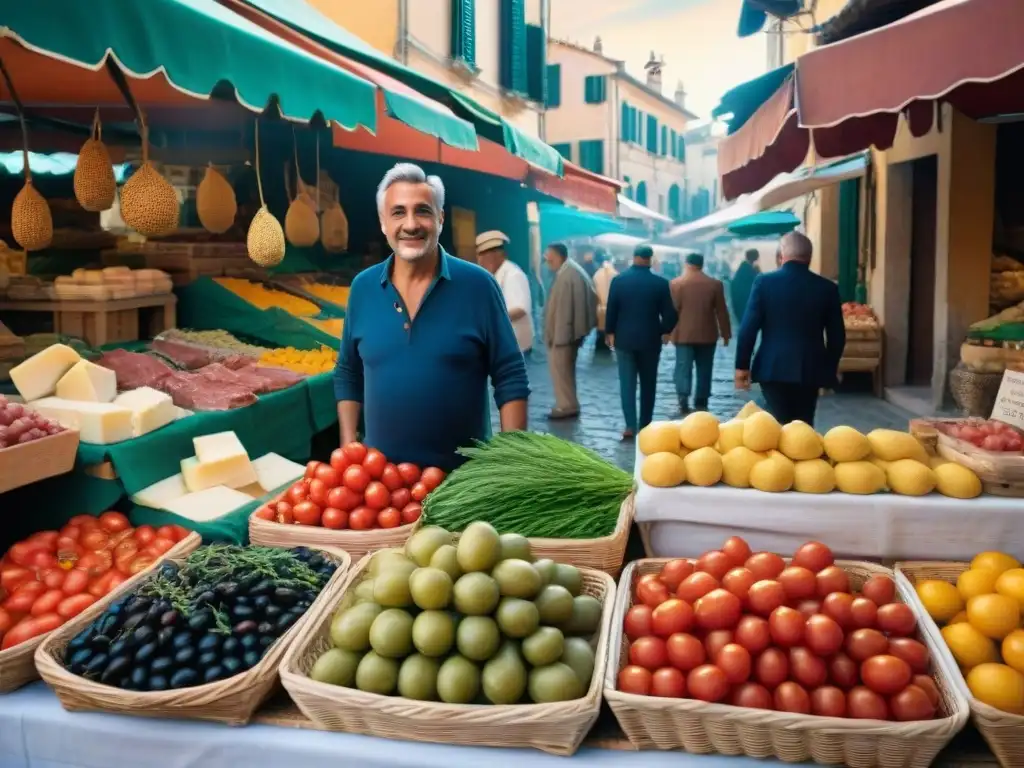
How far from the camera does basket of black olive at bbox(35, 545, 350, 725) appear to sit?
1941 mm

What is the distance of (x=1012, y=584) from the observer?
216 cm

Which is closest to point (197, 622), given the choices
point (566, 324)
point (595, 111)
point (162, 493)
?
point (162, 493)

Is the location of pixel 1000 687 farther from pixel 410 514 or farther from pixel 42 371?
pixel 42 371

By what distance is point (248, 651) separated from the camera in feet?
6.80

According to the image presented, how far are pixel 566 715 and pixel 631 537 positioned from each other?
129 centimetres

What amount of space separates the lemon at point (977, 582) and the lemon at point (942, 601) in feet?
0.08

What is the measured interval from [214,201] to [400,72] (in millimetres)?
2406

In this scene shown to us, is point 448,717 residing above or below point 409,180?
below

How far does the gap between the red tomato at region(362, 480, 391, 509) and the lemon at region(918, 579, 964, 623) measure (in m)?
1.57

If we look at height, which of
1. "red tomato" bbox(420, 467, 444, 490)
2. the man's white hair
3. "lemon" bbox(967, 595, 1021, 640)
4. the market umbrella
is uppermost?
the market umbrella

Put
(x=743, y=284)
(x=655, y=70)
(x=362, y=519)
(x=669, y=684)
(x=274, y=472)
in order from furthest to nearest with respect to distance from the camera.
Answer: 1. (x=655, y=70)
2. (x=743, y=284)
3. (x=274, y=472)
4. (x=362, y=519)
5. (x=669, y=684)

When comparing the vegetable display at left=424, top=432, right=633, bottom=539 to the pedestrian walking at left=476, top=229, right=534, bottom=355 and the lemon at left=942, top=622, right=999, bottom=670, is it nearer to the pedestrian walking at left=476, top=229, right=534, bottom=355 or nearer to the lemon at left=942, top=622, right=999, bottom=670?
the lemon at left=942, top=622, right=999, bottom=670

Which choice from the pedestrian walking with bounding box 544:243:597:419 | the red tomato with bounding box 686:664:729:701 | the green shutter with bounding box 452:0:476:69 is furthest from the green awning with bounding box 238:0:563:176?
the green shutter with bounding box 452:0:476:69

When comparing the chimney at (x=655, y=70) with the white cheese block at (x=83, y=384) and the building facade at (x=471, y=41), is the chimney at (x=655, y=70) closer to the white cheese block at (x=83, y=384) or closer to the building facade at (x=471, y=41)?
the building facade at (x=471, y=41)
